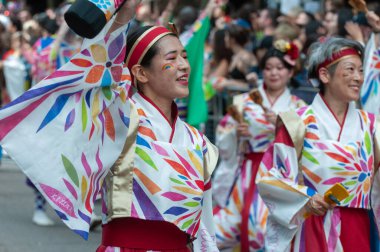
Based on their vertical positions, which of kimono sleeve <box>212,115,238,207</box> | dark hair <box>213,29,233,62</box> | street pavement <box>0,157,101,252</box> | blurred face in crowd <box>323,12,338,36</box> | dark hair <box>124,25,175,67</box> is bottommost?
street pavement <box>0,157,101,252</box>

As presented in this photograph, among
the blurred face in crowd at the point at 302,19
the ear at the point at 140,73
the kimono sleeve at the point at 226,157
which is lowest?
the kimono sleeve at the point at 226,157

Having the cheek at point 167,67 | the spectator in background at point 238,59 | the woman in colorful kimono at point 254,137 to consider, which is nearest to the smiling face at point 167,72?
the cheek at point 167,67

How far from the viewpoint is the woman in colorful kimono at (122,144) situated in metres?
3.40

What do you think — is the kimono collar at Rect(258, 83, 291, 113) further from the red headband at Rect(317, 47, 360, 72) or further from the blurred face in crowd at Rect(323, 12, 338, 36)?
the red headband at Rect(317, 47, 360, 72)

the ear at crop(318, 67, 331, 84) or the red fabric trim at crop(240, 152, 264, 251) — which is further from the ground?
the ear at crop(318, 67, 331, 84)

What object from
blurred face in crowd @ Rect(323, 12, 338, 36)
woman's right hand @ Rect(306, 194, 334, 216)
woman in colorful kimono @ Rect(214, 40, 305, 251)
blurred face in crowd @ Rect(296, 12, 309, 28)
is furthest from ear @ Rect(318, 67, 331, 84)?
blurred face in crowd @ Rect(296, 12, 309, 28)

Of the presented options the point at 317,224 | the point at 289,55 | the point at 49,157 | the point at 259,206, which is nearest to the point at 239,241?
the point at 259,206

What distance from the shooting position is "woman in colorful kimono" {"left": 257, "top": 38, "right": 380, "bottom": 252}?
476 centimetres

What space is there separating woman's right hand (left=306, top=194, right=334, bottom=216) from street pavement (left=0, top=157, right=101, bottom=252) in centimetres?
250

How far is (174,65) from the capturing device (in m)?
3.97

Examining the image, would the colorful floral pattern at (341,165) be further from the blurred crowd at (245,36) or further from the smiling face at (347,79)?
the blurred crowd at (245,36)

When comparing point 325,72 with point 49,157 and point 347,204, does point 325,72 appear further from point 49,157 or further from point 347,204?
point 49,157

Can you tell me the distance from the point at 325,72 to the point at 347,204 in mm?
777

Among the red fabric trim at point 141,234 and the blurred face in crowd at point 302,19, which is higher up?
the blurred face in crowd at point 302,19
